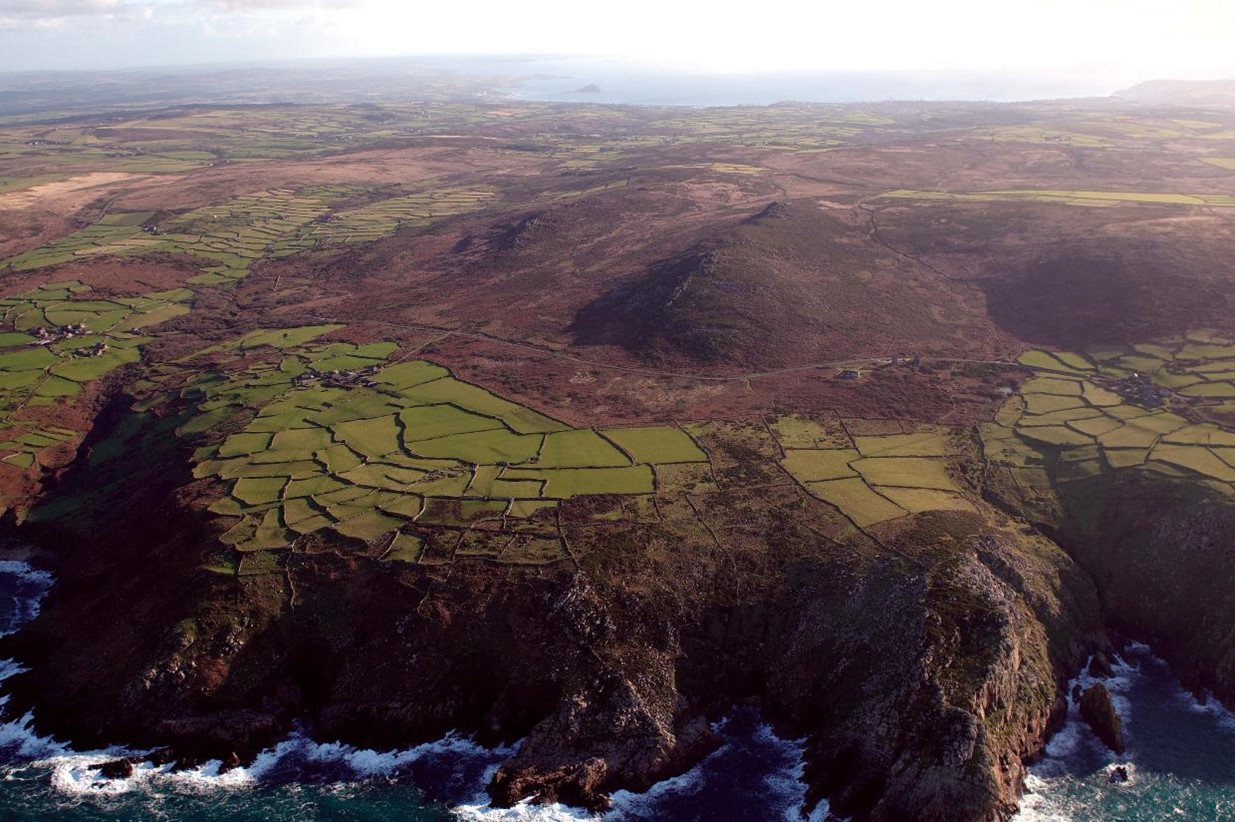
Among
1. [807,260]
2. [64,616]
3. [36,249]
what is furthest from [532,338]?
[36,249]

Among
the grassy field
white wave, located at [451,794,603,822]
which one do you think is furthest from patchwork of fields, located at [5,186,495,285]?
white wave, located at [451,794,603,822]

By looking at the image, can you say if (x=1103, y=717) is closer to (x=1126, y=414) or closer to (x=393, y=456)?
(x=1126, y=414)

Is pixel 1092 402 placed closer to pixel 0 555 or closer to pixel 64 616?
pixel 64 616

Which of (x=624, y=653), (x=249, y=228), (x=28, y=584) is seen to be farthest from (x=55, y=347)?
(x=624, y=653)

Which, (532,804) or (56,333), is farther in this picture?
(56,333)

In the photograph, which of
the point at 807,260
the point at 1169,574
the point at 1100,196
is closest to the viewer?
the point at 1169,574

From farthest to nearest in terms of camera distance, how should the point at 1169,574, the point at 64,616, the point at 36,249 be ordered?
the point at 36,249 < the point at 64,616 < the point at 1169,574
